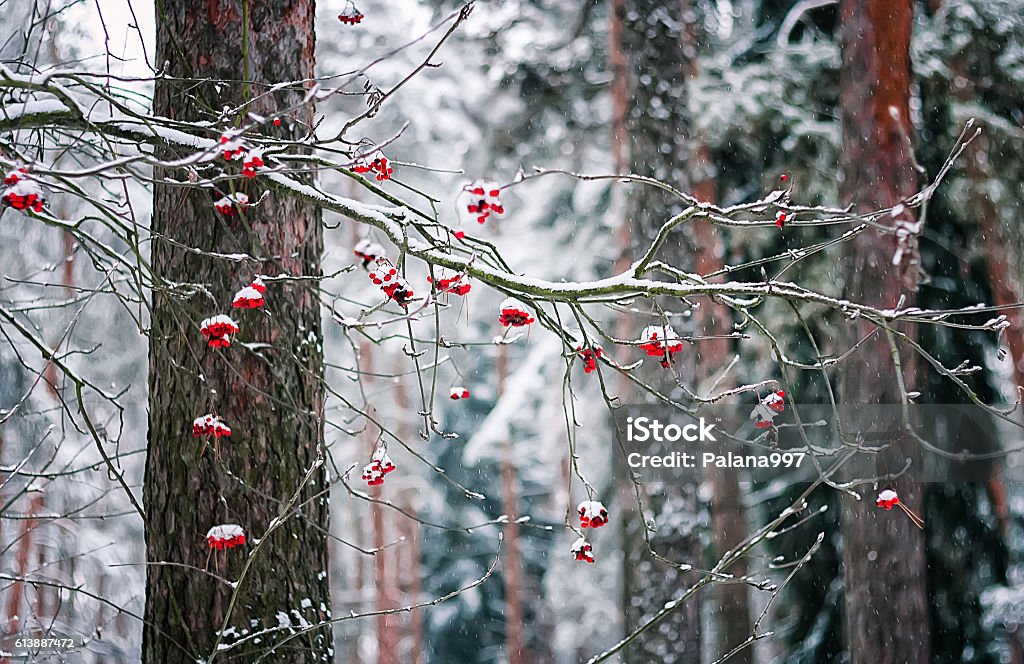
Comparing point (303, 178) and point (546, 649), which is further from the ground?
point (303, 178)

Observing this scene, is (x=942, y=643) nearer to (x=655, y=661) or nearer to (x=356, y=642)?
(x=655, y=661)

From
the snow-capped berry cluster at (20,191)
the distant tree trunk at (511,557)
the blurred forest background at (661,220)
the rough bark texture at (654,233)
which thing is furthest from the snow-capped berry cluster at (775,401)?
the distant tree trunk at (511,557)

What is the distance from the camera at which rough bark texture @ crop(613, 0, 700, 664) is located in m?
6.03

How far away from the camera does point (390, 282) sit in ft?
7.56

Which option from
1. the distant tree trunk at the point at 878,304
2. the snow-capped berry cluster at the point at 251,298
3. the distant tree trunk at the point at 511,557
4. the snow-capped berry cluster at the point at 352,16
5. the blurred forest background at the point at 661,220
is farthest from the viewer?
the distant tree trunk at the point at 511,557

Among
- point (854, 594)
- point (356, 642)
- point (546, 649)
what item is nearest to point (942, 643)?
point (854, 594)

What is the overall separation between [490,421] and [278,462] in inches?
295

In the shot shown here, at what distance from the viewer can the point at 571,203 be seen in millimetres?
10500

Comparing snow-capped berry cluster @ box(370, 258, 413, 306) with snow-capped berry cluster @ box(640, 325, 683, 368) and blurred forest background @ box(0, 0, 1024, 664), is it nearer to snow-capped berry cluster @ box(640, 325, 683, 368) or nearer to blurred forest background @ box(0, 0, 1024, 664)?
snow-capped berry cluster @ box(640, 325, 683, 368)

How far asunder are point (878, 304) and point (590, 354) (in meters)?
4.06

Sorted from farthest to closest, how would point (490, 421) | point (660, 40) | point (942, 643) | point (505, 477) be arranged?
point (505, 477), point (490, 421), point (942, 643), point (660, 40)

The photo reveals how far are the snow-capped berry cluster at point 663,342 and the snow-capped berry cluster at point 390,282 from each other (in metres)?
0.61

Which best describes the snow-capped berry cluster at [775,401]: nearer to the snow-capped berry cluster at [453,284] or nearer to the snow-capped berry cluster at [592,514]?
the snow-capped berry cluster at [592,514]

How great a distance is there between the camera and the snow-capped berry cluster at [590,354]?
2.50m
